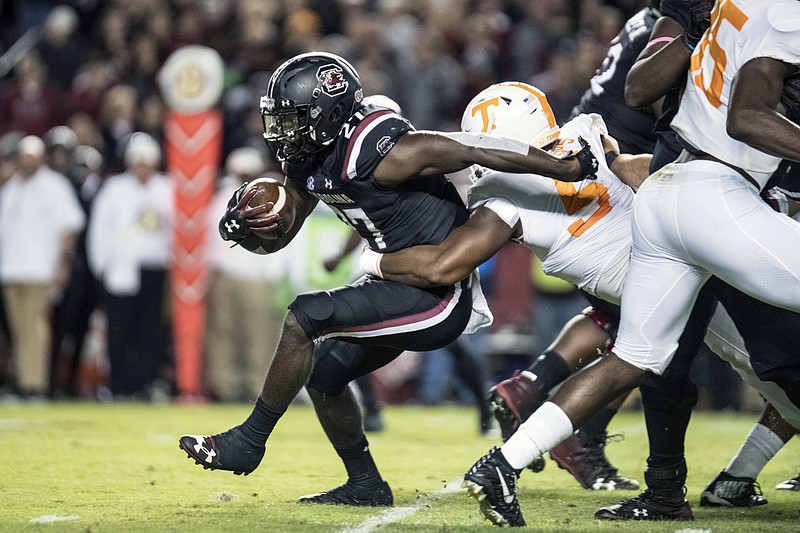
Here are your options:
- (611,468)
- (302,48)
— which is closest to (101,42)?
(302,48)

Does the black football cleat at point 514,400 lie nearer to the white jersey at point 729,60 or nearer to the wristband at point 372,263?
the wristband at point 372,263

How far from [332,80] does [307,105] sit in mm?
165

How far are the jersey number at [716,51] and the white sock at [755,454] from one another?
5.38 ft

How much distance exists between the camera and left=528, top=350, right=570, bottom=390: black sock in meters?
5.50

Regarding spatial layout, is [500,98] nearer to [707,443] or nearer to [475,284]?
[475,284]

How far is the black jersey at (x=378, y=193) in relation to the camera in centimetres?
455

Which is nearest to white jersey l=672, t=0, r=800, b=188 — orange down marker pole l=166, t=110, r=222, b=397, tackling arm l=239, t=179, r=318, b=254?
tackling arm l=239, t=179, r=318, b=254

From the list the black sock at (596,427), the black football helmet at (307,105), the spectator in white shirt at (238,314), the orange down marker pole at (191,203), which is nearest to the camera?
the black football helmet at (307,105)

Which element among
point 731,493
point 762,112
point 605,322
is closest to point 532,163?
point 762,112

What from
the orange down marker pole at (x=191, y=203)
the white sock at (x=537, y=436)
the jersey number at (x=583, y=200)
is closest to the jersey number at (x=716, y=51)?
the jersey number at (x=583, y=200)

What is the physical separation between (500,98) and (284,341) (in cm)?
136

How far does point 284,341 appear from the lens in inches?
177

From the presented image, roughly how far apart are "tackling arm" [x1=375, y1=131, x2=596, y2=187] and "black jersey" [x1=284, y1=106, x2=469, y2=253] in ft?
0.23

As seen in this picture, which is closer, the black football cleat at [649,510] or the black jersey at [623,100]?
the black football cleat at [649,510]
